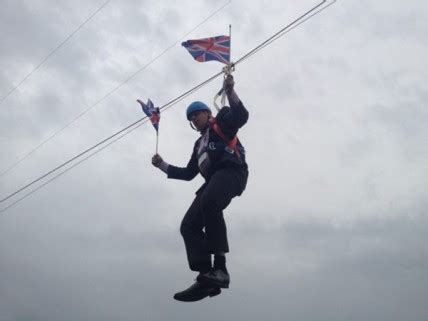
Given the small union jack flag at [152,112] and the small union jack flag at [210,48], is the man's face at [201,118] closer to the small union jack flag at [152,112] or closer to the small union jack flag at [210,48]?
the small union jack flag at [210,48]

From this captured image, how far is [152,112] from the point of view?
7.93m

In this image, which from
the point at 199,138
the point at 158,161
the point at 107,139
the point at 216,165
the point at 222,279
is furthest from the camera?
the point at 107,139

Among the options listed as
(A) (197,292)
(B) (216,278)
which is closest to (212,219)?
(B) (216,278)

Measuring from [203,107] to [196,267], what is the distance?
1.88m

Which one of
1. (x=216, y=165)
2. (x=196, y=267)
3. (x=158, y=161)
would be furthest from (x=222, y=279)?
(x=158, y=161)

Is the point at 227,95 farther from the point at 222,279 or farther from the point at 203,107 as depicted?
the point at 222,279

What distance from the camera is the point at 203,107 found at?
6398 mm

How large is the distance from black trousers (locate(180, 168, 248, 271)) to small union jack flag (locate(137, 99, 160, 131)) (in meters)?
1.96

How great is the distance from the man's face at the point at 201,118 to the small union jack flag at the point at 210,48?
2.39 feet

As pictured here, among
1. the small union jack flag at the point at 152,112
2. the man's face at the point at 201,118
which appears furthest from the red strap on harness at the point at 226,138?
the small union jack flag at the point at 152,112

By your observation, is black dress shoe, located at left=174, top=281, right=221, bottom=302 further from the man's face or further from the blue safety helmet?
the blue safety helmet

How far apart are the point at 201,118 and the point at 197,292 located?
2.03 meters

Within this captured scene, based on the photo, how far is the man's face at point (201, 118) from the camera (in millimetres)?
6395

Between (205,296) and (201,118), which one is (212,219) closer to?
(205,296)
